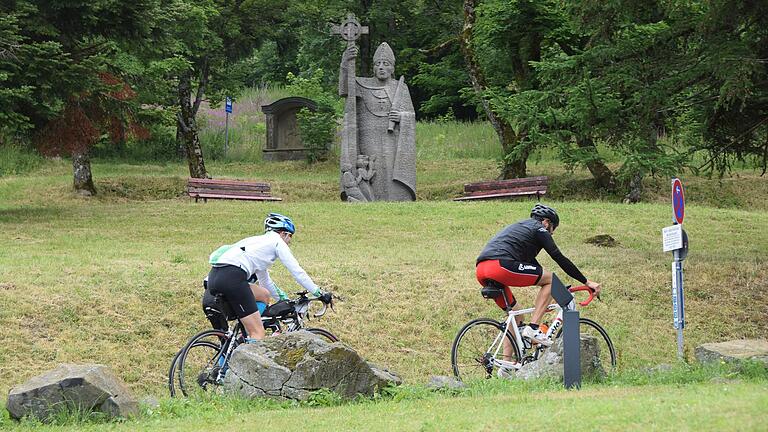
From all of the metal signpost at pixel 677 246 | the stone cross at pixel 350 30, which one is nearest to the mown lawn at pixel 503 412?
the metal signpost at pixel 677 246

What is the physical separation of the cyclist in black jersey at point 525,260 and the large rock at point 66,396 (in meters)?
3.74

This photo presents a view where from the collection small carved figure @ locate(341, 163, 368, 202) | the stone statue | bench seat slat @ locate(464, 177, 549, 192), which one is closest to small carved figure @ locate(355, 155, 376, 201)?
the stone statue

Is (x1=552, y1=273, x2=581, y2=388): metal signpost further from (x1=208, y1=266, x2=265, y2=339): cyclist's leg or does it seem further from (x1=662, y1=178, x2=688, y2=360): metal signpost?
A: (x1=208, y1=266, x2=265, y2=339): cyclist's leg

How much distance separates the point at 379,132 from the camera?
27703 millimetres

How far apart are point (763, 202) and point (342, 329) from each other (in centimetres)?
2053

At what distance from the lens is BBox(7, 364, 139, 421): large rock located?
8.35 metres

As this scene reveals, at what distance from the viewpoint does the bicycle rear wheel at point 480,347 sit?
1037 cm

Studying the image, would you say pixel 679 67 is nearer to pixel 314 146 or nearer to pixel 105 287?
pixel 105 287

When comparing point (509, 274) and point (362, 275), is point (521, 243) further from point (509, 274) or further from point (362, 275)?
point (362, 275)

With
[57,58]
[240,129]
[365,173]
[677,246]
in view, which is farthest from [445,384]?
[240,129]

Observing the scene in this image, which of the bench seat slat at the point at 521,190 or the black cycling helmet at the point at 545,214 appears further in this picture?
the bench seat slat at the point at 521,190

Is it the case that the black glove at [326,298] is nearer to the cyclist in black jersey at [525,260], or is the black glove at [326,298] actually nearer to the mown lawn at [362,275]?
the cyclist in black jersey at [525,260]

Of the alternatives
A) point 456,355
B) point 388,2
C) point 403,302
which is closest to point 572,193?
point 388,2

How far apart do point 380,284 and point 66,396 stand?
25.7 feet
